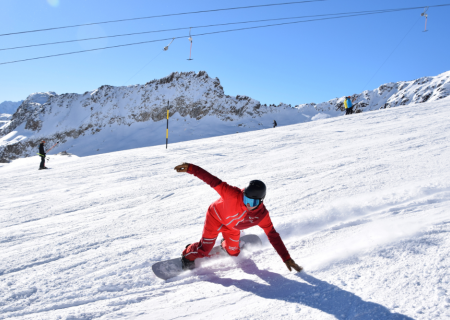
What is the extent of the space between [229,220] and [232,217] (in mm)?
62

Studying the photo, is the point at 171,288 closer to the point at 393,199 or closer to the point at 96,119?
the point at 393,199

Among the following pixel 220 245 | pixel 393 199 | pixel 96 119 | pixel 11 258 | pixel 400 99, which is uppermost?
pixel 400 99

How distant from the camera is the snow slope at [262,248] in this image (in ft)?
6.74

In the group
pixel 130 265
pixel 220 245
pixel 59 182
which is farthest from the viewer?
pixel 59 182

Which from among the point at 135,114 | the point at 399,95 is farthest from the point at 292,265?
the point at 399,95

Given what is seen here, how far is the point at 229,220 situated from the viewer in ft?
8.44

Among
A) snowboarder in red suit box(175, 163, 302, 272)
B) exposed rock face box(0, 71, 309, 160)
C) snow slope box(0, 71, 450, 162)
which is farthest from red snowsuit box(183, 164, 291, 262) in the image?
exposed rock face box(0, 71, 309, 160)

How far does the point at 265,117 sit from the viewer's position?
221 ft

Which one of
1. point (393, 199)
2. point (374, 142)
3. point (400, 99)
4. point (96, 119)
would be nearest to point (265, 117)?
point (96, 119)

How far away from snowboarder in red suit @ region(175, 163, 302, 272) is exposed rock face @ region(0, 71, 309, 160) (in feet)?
169

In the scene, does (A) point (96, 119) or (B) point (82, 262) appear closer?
(B) point (82, 262)

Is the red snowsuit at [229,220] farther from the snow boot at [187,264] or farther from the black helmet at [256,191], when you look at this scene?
the black helmet at [256,191]

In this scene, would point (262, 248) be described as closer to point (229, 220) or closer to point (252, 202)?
point (229, 220)

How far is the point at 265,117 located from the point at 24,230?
6631 centimetres
